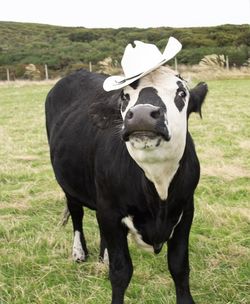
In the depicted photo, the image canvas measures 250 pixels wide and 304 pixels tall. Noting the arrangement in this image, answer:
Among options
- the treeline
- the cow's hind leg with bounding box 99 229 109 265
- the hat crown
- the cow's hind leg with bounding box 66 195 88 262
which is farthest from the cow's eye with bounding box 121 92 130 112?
the treeline

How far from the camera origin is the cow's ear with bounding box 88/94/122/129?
3199mm

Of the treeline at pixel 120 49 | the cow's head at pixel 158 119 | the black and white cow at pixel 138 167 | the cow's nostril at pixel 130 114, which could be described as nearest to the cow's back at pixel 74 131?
the black and white cow at pixel 138 167

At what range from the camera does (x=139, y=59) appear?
276cm

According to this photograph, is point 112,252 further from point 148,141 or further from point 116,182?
point 148,141

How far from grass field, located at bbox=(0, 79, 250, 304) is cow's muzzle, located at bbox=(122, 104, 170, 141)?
162 centimetres

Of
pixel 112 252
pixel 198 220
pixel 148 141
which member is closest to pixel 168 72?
pixel 148 141

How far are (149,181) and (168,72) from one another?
0.64 m

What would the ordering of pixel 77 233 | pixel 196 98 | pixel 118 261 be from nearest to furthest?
pixel 196 98, pixel 118 261, pixel 77 233

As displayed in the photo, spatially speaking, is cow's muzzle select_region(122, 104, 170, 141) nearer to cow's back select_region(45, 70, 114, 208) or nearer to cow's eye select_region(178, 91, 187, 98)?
cow's eye select_region(178, 91, 187, 98)

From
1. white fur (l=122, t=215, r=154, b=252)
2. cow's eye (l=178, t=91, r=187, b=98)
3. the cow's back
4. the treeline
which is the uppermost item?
cow's eye (l=178, t=91, r=187, b=98)

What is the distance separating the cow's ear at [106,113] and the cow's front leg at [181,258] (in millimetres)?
776

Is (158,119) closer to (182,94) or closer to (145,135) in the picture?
(145,135)

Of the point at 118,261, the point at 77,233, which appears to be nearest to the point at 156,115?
the point at 118,261

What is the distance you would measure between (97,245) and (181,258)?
Result: 1431 mm
